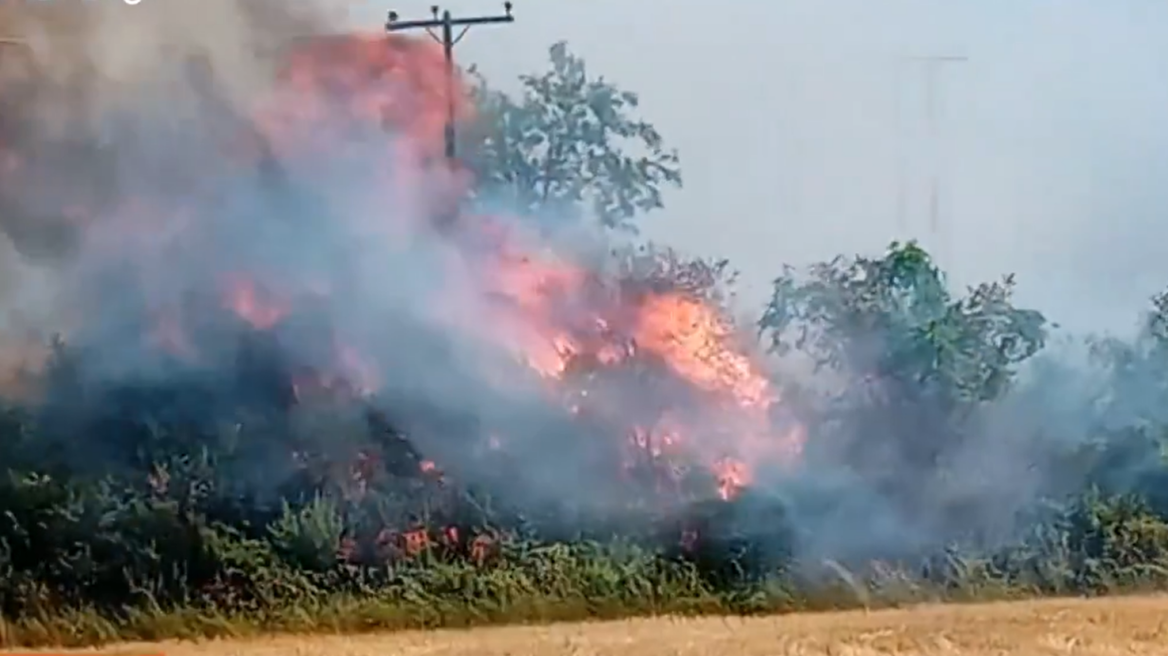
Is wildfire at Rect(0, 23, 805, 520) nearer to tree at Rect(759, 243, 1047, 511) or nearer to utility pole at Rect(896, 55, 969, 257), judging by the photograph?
tree at Rect(759, 243, 1047, 511)

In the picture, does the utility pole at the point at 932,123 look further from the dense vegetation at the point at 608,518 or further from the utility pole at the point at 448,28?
the utility pole at the point at 448,28

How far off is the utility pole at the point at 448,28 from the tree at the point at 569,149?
2 centimetres

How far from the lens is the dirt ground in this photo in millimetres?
1306

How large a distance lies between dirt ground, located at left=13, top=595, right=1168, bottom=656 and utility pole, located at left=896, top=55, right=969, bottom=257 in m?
0.40

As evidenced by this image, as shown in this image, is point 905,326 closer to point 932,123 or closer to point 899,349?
point 899,349

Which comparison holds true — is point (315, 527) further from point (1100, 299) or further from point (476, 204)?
point (1100, 299)

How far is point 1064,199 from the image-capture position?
137 centimetres

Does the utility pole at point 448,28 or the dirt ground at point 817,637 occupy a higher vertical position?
the utility pole at point 448,28

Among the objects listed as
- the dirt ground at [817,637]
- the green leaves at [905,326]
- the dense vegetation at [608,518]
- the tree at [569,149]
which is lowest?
the dirt ground at [817,637]

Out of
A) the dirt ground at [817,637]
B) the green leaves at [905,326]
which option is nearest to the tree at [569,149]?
the green leaves at [905,326]

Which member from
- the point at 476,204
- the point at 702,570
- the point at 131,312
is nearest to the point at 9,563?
the point at 131,312

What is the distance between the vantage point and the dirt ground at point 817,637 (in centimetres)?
131

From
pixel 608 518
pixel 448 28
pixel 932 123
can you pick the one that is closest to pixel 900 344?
pixel 932 123

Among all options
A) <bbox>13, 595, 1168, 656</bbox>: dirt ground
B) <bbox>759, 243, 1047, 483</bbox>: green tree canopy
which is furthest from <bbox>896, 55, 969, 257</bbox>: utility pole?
<bbox>13, 595, 1168, 656</bbox>: dirt ground
